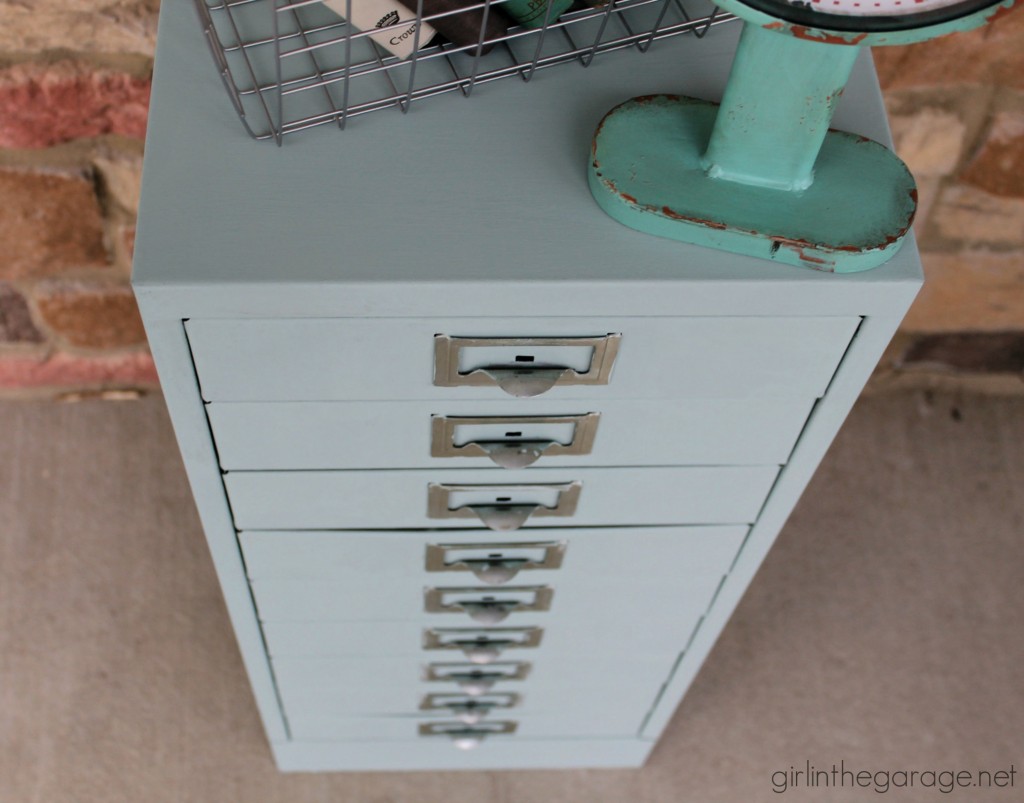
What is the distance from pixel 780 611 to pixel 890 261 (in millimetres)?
882

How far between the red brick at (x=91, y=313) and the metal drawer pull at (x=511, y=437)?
74 centimetres

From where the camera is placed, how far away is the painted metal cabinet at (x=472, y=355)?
0.67 meters

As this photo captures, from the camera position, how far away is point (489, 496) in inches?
34.0

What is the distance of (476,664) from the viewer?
1.15 meters

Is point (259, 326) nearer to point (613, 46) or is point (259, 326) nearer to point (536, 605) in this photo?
point (613, 46)

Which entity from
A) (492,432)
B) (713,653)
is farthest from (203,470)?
(713,653)

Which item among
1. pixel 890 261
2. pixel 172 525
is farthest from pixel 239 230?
pixel 172 525

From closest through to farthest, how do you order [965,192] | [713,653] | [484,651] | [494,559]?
[494,559] < [484,651] < [965,192] < [713,653]

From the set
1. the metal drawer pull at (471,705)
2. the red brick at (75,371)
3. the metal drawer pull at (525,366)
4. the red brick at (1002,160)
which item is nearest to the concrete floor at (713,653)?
the red brick at (75,371)

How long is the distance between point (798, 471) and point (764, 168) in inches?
10.3

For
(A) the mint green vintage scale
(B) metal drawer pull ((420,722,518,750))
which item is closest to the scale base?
(A) the mint green vintage scale

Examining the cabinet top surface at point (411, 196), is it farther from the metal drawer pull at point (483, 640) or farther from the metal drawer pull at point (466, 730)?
the metal drawer pull at point (466, 730)

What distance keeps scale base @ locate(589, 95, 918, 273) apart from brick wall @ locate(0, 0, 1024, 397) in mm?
550

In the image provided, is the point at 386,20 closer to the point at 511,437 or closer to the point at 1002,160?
the point at 511,437
